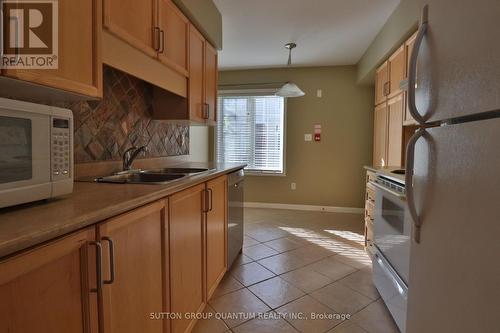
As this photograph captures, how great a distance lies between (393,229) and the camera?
6.03ft

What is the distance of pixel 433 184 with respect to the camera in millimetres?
944

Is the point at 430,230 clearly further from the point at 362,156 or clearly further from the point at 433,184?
the point at 362,156

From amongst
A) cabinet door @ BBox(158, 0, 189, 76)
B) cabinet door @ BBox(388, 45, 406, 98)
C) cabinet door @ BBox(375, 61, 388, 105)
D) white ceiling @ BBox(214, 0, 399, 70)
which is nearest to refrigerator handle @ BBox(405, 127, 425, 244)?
cabinet door @ BBox(158, 0, 189, 76)

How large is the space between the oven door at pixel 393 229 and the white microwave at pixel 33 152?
5.46 ft

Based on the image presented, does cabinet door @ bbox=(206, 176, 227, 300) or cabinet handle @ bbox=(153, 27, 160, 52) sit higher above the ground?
cabinet handle @ bbox=(153, 27, 160, 52)

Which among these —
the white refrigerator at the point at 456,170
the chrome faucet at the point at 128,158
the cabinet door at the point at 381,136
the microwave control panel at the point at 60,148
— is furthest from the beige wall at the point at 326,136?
the microwave control panel at the point at 60,148

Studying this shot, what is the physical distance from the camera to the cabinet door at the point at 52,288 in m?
0.59

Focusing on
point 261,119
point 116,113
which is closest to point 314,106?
point 261,119

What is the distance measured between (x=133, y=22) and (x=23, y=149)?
100 centimetres

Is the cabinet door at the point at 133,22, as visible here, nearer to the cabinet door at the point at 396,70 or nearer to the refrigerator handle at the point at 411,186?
the refrigerator handle at the point at 411,186

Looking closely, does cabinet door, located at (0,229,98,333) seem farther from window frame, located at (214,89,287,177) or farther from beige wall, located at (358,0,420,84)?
window frame, located at (214,89,287,177)

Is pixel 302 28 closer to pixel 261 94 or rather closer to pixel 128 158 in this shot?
pixel 261 94

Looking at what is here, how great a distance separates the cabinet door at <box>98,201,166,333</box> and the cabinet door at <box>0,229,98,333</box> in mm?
70

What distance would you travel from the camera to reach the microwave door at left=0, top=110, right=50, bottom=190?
2.48 feet
